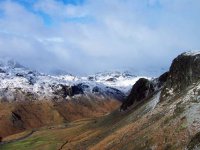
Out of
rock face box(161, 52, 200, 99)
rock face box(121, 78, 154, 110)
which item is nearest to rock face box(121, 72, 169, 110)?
rock face box(121, 78, 154, 110)

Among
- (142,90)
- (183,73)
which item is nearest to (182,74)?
(183,73)

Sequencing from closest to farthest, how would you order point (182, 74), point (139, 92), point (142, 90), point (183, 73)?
point (183, 73), point (182, 74), point (142, 90), point (139, 92)

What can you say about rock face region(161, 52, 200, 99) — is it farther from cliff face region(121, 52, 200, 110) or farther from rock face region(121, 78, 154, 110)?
rock face region(121, 78, 154, 110)

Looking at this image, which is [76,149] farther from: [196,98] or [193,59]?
[196,98]

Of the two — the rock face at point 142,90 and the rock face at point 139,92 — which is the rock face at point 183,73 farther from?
the rock face at point 139,92

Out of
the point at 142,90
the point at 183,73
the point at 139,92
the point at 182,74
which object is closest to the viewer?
the point at 183,73

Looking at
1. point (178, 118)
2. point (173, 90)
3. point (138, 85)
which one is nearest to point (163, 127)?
point (178, 118)

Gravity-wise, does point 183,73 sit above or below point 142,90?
below

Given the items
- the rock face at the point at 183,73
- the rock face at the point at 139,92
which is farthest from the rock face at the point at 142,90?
the rock face at the point at 183,73

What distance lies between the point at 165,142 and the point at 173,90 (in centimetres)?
3466

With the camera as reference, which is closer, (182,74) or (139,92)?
(182,74)

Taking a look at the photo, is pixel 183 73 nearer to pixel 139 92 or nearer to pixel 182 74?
pixel 182 74

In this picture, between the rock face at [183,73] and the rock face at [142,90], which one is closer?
the rock face at [183,73]

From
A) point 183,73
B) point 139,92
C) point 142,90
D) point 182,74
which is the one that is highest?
point 142,90
